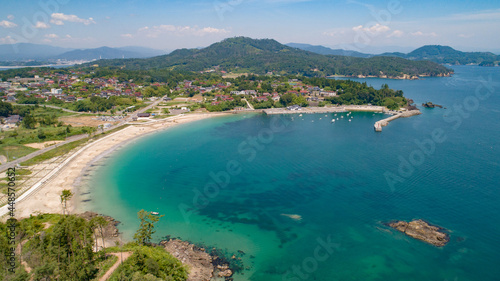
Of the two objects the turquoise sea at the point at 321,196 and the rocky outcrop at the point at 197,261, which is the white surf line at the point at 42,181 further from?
the rocky outcrop at the point at 197,261

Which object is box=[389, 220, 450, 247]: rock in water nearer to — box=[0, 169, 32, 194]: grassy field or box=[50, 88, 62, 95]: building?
box=[0, 169, 32, 194]: grassy field

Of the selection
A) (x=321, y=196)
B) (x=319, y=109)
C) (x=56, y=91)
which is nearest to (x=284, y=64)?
(x=319, y=109)

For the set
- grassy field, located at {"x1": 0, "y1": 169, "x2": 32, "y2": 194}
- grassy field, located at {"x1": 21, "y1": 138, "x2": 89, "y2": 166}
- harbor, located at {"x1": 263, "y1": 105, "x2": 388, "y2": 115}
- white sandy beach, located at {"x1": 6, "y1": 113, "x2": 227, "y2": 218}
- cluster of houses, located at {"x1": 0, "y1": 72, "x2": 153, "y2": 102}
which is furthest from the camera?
cluster of houses, located at {"x1": 0, "y1": 72, "x2": 153, "y2": 102}

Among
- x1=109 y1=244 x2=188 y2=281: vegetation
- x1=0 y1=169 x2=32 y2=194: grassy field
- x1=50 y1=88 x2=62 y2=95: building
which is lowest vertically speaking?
x1=109 y1=244 x2=188 y2=281: vegetation

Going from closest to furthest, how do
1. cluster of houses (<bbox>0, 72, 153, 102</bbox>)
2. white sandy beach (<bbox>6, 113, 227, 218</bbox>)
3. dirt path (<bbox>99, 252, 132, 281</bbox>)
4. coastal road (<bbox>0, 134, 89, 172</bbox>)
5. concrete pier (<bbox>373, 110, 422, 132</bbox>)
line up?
dirt path (<bbox>99, 252, 132, 281</bbox>), white sandy beach (<bbox>6, 113, 227, 218</bbox>), coastal road (<bbox>0, 134, 89, 172</bbox>), concrete pier (<bbox>373, 110, 422, 132</bbox>), cluster of houses (<bbox>0, 72, 153, 102</bbox>)

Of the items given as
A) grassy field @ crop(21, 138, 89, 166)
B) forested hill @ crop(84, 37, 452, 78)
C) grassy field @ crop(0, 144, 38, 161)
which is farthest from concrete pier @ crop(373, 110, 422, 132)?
forested hill @ crop(84, 37, 452, 78)

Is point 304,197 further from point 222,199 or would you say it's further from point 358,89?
point 358,89

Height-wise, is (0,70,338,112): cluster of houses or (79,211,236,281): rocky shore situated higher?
(0,70,338,112): cluster of houses
